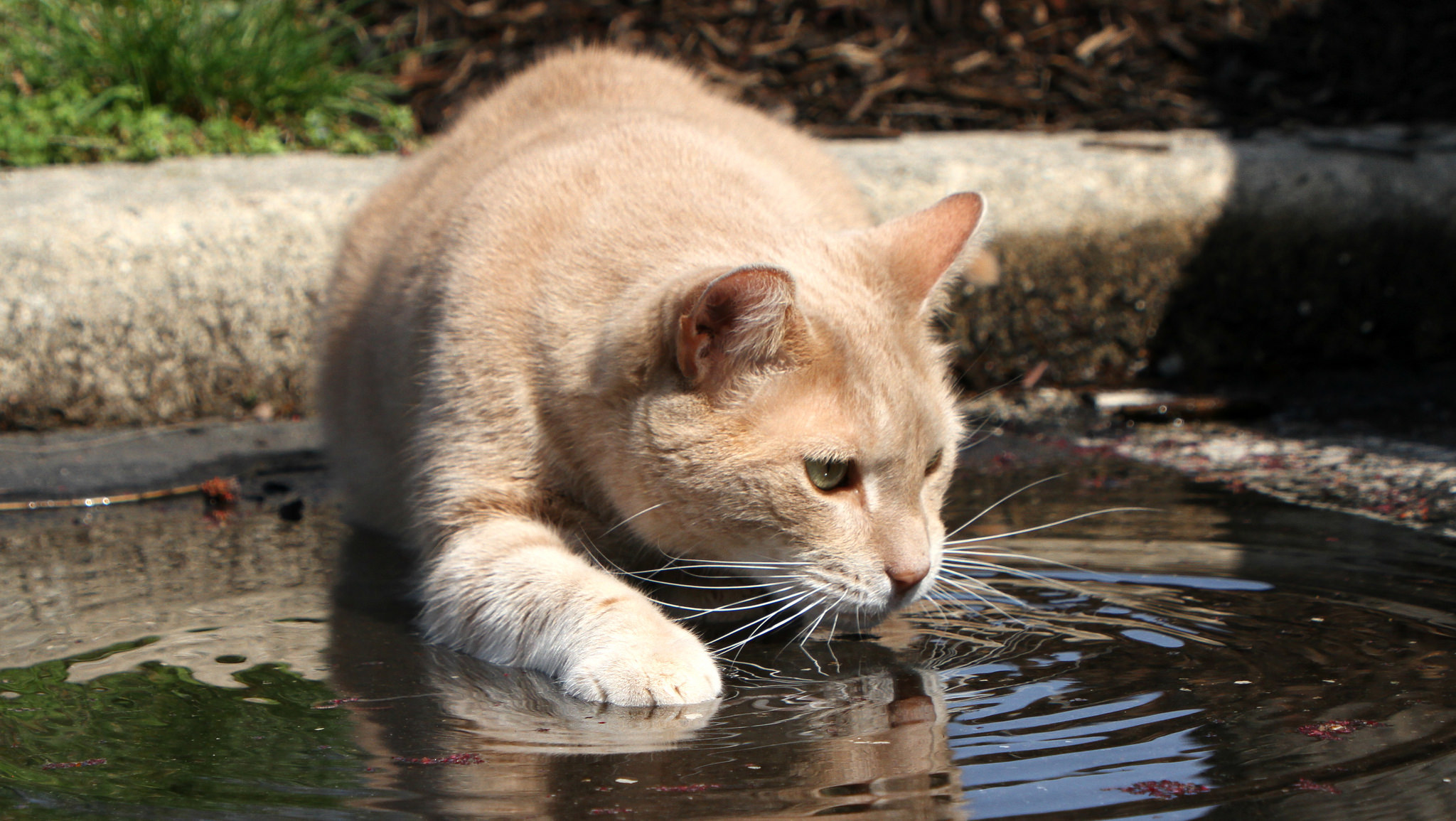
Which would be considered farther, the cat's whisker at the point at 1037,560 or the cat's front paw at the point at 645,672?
the cat's whisker at the point at 1037,560

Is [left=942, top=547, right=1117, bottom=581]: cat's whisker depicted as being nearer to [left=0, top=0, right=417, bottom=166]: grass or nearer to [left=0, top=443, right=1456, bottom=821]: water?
[left=0, top=443, right=1456, bottom=821]: water

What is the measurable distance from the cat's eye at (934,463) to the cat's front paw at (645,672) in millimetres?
676

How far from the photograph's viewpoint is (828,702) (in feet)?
6.97

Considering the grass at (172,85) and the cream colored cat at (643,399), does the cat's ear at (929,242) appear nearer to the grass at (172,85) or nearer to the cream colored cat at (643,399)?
the cream colored cat at (643,399)

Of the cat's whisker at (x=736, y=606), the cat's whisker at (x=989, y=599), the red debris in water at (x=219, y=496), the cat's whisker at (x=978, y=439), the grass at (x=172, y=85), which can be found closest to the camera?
the cat's whisker at (x=736, y=606)

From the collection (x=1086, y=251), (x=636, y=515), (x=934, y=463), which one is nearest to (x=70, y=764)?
(x=636, y=515)

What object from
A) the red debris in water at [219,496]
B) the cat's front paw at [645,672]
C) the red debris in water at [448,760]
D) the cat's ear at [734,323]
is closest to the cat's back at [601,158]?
the cat's ear at [734,323]

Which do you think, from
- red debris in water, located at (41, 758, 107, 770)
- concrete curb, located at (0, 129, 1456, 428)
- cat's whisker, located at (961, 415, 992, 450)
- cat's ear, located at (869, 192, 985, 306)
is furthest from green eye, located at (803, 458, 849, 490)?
concrete curb, located at (0, 129, 1456, 428)

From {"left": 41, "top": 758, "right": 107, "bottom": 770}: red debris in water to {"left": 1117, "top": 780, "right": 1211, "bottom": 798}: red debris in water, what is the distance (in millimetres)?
1435

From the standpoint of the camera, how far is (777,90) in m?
5.71

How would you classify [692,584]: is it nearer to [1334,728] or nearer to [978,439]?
[1334,728]

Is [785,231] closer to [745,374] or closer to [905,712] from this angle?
[745,374]

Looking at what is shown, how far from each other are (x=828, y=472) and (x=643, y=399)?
0.37m

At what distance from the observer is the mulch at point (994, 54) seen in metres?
5.57
